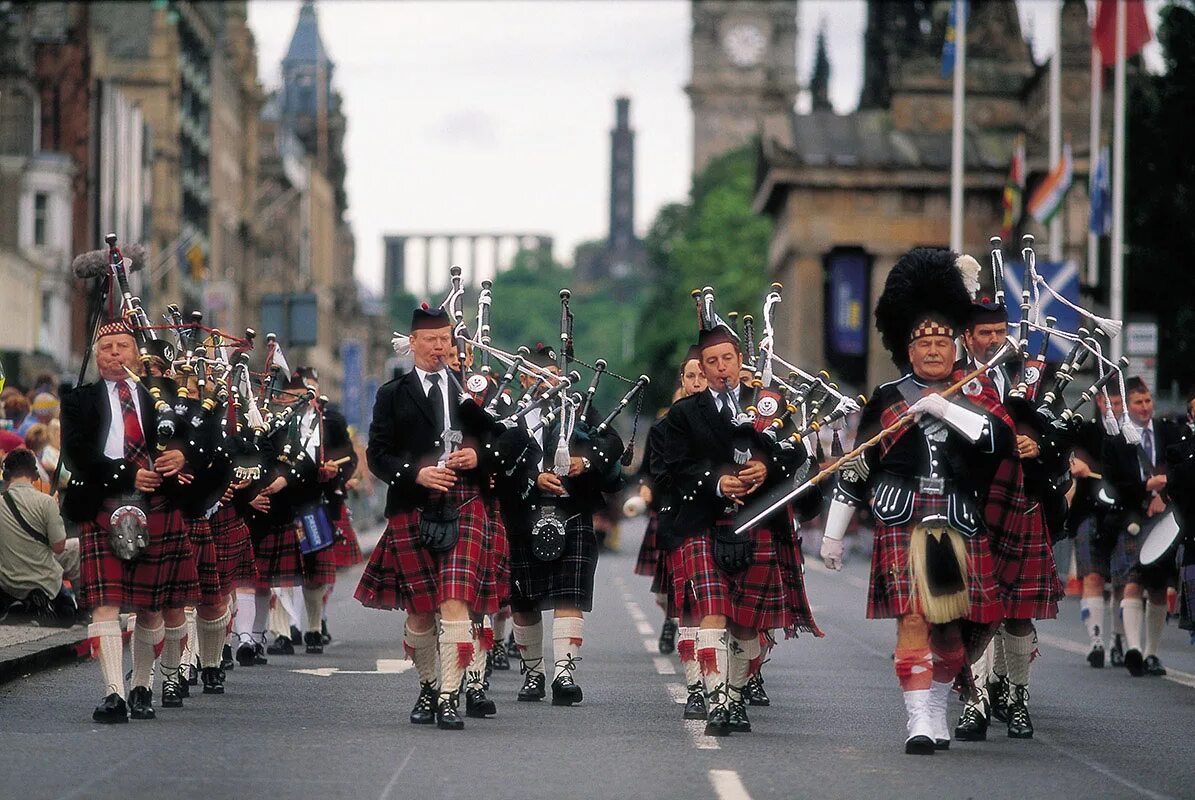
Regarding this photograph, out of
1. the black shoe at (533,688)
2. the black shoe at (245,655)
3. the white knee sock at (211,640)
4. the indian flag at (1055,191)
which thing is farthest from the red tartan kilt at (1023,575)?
the indian flag at (1055,191)

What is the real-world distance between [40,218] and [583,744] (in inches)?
2104

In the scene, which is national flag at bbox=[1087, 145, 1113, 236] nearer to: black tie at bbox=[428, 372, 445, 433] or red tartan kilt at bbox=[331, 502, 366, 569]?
red tartan kilt at bbox=[331, 502, 366, 569]

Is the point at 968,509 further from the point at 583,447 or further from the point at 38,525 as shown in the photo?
the point at 38,525

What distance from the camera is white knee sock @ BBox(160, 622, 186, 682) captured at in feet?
43.3

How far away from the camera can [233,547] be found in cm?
1641

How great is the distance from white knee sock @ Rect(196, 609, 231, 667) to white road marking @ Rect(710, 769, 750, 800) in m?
4.77

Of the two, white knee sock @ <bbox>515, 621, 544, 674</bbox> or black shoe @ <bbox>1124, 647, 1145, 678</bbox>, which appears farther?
black shoe @ <bbox>1124, 647, 1145, 678</bbox>

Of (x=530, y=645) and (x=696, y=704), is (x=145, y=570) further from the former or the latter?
(x=696, y=704)

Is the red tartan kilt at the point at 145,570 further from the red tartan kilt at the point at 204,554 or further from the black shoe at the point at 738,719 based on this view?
the black shoe at the point at 738,719

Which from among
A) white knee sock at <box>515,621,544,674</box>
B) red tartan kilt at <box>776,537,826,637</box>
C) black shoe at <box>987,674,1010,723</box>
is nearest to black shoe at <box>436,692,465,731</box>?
red tartan kilt at <box>776,537,826,637</box>

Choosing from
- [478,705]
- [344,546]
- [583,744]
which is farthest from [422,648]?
[344,546]

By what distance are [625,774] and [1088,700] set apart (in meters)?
5.24

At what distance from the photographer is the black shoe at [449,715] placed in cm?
1235

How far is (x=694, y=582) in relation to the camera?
1248 cm
